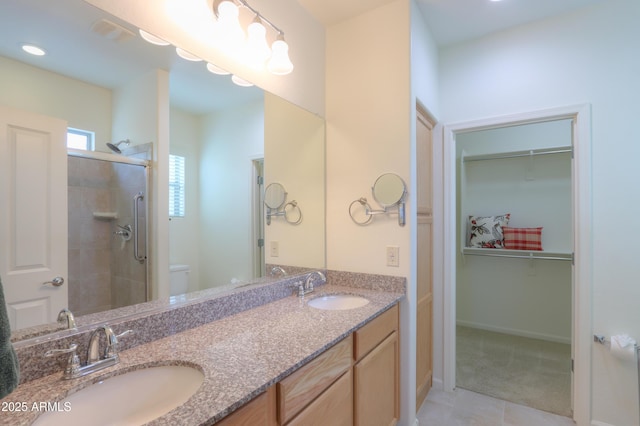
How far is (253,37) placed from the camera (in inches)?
59.2

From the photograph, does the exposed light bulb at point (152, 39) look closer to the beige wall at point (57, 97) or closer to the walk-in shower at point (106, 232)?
the beige wall at point (57, 97)

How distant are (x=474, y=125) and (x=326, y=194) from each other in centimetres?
124

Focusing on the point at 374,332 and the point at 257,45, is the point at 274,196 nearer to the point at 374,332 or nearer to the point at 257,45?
the point at 257,45

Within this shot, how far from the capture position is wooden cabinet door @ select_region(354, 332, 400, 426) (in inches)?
56.3

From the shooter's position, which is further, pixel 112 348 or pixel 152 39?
pixel 152 39

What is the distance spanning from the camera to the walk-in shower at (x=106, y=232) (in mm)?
1021

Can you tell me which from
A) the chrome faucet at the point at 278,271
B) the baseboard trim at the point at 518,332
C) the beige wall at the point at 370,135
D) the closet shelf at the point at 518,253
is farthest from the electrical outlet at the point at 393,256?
the baseboard trim at the point at 518,332

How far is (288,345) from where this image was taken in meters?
1.11

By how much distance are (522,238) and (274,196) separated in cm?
283

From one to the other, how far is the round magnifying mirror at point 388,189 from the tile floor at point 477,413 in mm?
1471

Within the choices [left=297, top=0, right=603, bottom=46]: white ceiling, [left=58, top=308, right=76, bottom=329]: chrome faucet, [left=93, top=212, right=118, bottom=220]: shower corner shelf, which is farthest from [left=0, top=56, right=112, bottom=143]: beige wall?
[left=297, top=0, right=603, bottom=46]: white ceiling

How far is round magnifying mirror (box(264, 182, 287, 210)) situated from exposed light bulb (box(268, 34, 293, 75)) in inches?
25.6

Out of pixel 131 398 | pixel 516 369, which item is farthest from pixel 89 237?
pixel 516 369

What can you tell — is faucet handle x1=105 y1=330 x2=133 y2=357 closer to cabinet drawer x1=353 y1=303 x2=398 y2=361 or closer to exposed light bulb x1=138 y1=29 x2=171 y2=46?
cabinet drawer x1=353 y1=303 x2=398 y2=361
